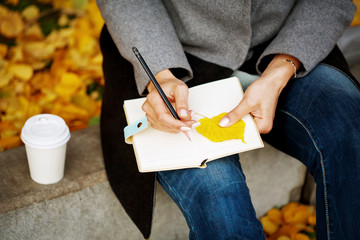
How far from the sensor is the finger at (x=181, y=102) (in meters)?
0.96

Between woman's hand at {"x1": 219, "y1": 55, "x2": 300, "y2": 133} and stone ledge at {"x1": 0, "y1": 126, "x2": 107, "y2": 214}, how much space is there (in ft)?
1.75

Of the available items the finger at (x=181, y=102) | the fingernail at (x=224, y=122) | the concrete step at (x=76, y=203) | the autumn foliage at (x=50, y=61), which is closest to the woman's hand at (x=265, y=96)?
the fingernail at (x=224, y=122)

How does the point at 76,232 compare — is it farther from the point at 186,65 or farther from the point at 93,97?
the point at 93,97


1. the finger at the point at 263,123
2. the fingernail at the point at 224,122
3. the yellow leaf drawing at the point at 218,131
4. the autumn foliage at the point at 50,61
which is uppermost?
the fingernail at the point at 224,122

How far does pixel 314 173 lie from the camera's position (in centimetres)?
110

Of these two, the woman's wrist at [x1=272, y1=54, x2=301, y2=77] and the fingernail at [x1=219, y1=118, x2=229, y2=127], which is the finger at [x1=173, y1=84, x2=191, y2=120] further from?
the woman's wrist at [x1=272, y1=54, x2=301, y2=77]

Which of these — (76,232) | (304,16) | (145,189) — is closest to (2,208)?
(76,232)

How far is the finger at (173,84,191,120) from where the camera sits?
959 mm

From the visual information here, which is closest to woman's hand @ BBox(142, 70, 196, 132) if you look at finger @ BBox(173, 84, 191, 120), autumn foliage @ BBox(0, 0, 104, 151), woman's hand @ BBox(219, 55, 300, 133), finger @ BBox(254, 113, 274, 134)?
finger @ BBox(173, 84, 191, 120)

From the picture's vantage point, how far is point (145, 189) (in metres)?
1.12

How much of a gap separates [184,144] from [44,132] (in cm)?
44

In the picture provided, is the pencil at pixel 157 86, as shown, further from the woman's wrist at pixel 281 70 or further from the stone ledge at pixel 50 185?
the stone ledge at pixel 50 185

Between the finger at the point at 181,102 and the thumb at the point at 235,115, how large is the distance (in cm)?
10

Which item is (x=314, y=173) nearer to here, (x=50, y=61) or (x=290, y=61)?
(x=290, y=61)
